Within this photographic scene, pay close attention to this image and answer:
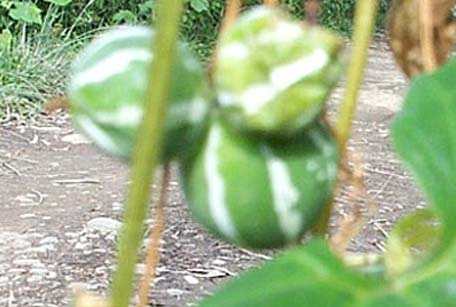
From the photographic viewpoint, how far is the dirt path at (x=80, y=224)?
236cm

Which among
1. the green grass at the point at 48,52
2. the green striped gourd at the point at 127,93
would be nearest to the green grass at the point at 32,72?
the green grass at the point at 48,52

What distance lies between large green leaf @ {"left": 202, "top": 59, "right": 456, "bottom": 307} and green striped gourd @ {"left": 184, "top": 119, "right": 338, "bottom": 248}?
0.11 feet

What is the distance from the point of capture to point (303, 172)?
0.37 meters

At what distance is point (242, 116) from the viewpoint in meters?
0.35

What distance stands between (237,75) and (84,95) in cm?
5

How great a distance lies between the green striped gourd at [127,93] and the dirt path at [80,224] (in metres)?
1.61

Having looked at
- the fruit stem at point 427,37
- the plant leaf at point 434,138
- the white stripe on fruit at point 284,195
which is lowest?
the white stripe on fruit at point 284,195

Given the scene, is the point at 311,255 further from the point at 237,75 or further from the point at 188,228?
the point at 188,228

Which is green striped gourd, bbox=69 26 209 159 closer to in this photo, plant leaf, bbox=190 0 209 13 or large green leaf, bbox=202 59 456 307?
large green leaf, bbox=202 59 456 307

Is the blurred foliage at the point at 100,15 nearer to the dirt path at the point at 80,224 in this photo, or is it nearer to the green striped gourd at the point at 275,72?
the dirt path at the point at 80,224

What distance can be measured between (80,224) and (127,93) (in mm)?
2305

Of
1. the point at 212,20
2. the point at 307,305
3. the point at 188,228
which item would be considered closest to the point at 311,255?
the point at 307,305

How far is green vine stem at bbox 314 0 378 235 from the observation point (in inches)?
15.1

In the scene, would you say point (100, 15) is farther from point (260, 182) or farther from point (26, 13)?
point (260, 182)
